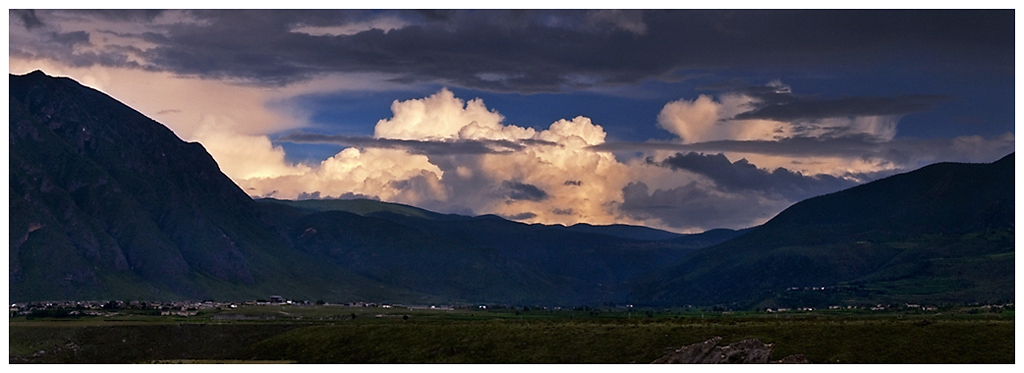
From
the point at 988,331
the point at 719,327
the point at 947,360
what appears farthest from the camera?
the point at 719,327

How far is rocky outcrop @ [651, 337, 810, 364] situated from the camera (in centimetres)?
15900

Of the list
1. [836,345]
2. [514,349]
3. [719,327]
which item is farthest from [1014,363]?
[514,349]

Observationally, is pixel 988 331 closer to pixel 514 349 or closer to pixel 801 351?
pixel 801 351

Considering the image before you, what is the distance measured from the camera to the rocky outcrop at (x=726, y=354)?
159000 millimetres

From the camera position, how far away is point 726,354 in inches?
6378

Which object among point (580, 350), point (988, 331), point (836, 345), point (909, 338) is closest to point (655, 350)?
point (580, 350)

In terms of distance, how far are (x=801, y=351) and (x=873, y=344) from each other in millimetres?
12154

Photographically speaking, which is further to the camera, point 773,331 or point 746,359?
point 773,331

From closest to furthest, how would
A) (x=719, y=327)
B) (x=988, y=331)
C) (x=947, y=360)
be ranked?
(x=947, y=360) → (x=988, y=331) → (x=719, y=327)

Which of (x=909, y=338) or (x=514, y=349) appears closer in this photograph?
(x=909, y=338)

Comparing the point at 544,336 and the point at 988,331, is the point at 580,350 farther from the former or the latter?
the point at 988,331

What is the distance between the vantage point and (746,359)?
524 ft

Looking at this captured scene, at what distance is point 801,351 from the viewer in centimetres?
16038

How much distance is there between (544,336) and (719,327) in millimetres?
31374
